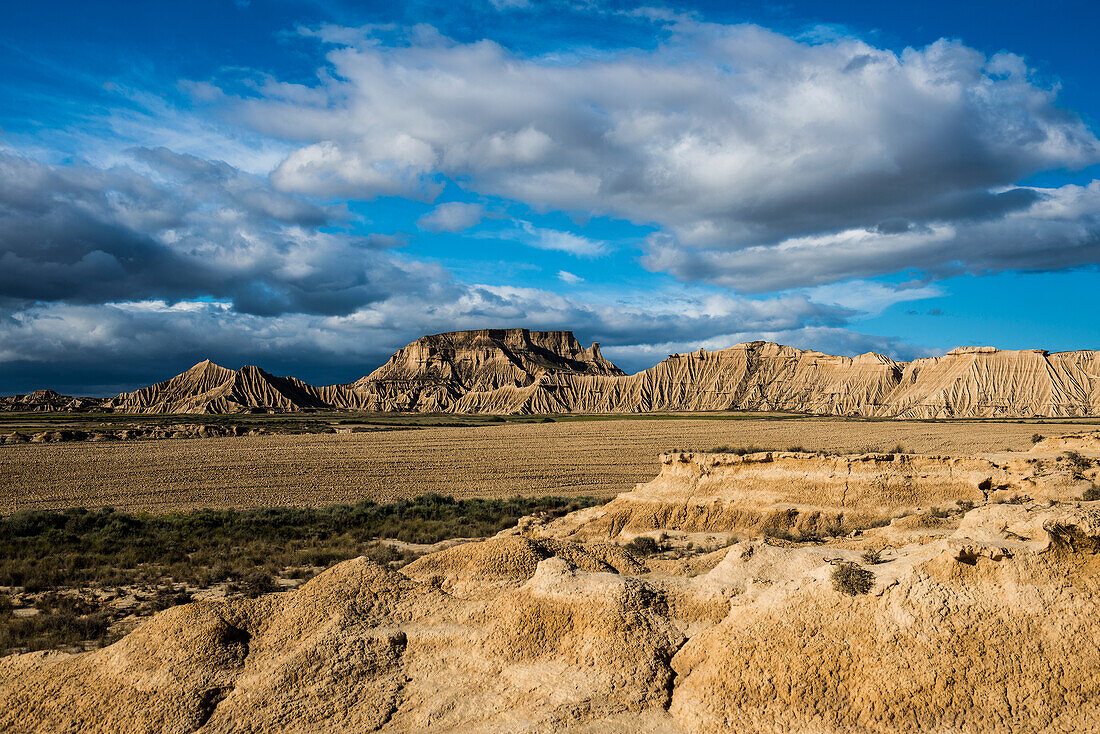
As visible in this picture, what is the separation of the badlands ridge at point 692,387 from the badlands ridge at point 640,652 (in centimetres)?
11476

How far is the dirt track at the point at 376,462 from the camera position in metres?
31.9

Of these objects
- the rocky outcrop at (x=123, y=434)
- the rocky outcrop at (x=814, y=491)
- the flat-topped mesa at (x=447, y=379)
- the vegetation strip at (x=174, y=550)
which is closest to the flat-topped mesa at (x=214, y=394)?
Result: the flat-topped mesa at (x=447, y=379)

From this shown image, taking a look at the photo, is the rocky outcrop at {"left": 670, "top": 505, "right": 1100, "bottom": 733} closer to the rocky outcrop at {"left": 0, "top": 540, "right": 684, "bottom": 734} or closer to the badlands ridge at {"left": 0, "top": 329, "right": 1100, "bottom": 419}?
the rocky outcrop at {"left": 0, "top": 540, "right": 684, "bottom": 734}

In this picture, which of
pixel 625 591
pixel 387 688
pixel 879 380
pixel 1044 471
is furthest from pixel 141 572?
pixel 879 380

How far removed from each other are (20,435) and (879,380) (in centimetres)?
12925

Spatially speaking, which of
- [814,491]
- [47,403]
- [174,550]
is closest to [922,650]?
[814,491]

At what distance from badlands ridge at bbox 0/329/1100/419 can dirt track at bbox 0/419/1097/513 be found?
44.9 meters

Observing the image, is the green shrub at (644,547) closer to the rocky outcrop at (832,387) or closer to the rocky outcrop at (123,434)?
the rocky outcrop at (123,434)

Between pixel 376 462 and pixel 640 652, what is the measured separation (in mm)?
40605

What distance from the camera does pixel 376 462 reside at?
45.7 m

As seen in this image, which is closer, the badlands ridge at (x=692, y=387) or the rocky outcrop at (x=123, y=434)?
the rocky outcrop at (x=123, y=434)

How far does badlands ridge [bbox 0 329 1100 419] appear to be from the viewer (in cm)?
11038

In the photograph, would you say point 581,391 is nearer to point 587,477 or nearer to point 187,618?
point 587,477

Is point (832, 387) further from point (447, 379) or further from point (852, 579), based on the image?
point (852, 579)
